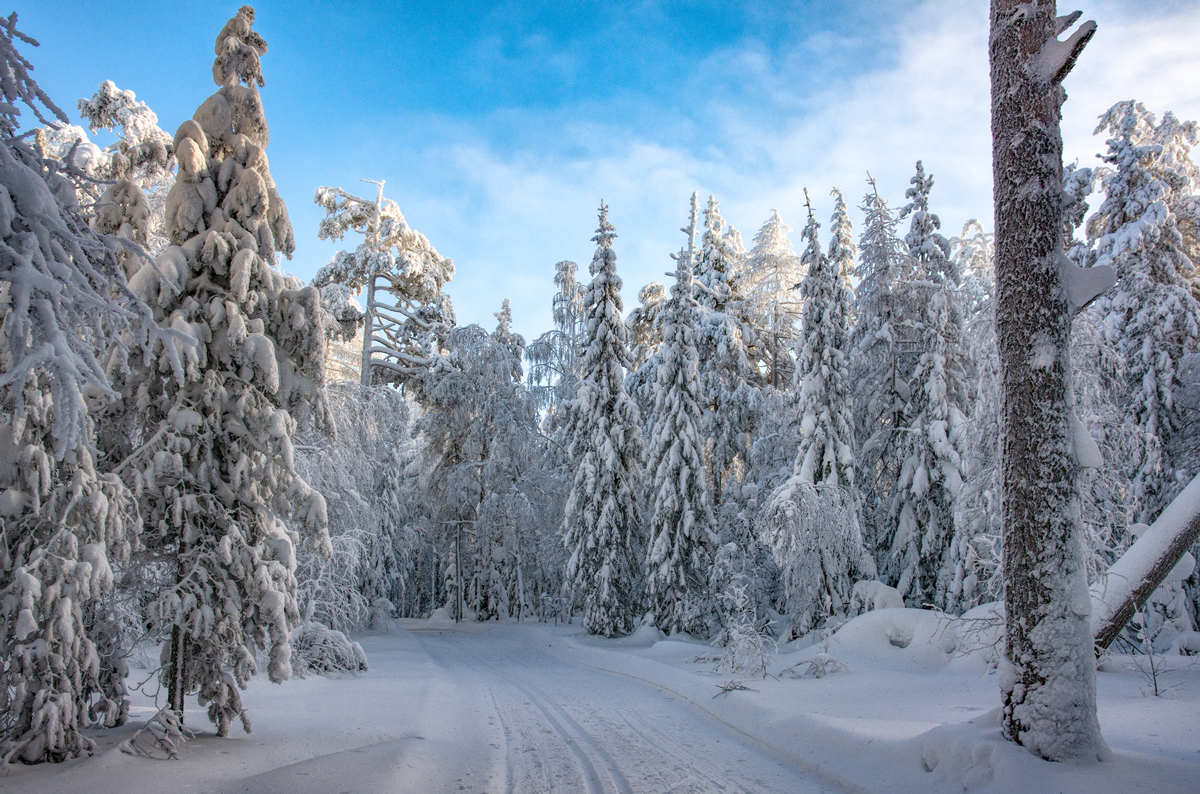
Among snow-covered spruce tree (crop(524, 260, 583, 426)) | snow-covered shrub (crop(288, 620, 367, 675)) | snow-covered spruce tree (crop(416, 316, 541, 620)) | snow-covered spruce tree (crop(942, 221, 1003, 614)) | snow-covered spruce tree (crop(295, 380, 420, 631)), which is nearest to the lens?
snow-covered spruce tree (crop(942, 221, 1003, 614))

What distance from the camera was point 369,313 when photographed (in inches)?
1007

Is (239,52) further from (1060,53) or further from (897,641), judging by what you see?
(897,641)

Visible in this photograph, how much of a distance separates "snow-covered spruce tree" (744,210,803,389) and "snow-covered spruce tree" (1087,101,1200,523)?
31.1 ft

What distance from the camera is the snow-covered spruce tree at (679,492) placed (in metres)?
20.1

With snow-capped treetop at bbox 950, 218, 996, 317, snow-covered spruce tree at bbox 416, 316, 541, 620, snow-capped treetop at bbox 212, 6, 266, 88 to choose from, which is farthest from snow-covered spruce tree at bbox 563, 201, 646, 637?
snow-capped treetop at bbox 212, 6, 266, 88

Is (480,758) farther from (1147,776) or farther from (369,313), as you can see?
(369,313)

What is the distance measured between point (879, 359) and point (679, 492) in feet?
23.6

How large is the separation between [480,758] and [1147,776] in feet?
19.1

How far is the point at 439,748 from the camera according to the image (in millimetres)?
7250

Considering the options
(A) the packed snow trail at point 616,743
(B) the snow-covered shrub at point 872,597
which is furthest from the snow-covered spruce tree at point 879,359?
(A) the packed snow trail at point 616,743

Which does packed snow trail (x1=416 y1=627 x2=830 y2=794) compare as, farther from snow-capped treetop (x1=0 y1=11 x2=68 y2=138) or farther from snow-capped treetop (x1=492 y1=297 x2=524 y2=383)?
snow-capped treetop (x1=492 y1=297 x2=524 y2=383)

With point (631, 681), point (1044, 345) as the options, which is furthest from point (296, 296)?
point (631, 681)

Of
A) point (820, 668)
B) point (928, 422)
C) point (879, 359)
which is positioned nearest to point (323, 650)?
point (820, 668)

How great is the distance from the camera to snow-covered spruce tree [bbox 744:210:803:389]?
1040 inches
